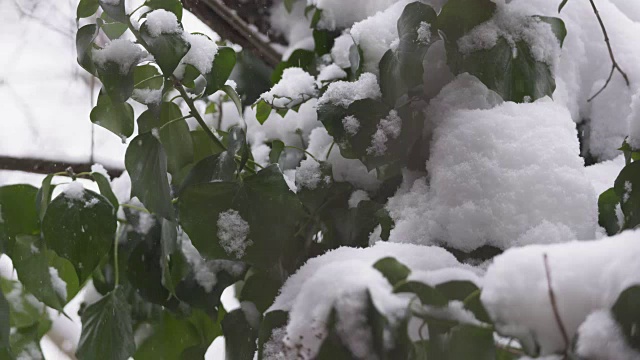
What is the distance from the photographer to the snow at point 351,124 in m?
0.55

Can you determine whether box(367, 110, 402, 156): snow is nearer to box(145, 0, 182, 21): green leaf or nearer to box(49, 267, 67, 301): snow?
box(145, 0, 182, 21): green leaf

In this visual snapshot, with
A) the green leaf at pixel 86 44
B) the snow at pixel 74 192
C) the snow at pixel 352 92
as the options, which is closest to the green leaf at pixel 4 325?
the snow at pixel 74 192

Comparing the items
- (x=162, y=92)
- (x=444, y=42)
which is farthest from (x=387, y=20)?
(x=162, y=92)

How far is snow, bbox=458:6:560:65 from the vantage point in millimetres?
528

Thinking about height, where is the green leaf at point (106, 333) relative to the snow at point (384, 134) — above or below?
below

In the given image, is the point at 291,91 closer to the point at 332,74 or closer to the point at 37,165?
the point at 332,74

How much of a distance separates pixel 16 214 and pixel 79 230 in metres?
0.11

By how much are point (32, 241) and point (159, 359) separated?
183 millimetres

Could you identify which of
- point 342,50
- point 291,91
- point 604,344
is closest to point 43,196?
point 291,91

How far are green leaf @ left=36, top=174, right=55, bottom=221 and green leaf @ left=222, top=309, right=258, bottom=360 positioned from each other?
0.59 feet

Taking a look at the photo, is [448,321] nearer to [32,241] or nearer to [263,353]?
[263,353]

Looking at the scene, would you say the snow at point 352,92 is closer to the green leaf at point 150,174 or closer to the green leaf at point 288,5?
the green leaf at point 150,174

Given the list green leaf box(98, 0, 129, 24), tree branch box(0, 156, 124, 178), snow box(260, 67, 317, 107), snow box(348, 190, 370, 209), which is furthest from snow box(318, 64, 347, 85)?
tree branch box(0, 156, 124, 178)

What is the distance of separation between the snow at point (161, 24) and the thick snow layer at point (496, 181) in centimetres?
22
